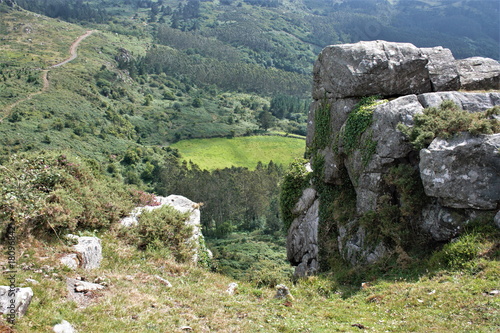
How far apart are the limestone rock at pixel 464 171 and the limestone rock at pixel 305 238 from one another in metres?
9.28

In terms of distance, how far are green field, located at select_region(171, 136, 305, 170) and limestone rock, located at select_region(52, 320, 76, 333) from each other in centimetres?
10428

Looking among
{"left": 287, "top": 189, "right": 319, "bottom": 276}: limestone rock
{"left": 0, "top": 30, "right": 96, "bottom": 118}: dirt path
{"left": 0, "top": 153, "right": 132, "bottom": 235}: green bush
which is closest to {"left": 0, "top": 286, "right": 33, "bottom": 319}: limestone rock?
{"left": 0, "top": 153, "right": 132, "bottom": 235}: green bush

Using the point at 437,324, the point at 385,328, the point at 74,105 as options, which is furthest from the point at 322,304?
the point at 74,105

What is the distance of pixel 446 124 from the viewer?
1711cm

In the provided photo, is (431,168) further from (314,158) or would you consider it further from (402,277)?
(314,158)

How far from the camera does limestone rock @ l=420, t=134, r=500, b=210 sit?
1596 centimetres

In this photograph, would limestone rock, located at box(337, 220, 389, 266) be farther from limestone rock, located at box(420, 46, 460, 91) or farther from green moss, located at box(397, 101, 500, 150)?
limestone rock, located at box(420, 46, 460, 91)

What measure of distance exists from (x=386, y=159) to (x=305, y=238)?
28.7 feet

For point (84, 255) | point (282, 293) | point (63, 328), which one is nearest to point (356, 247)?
point (282, 293)

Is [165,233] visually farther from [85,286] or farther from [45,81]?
[45,81]

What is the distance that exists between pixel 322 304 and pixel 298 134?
14894cm

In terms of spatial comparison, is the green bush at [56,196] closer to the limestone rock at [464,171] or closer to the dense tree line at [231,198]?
the limestone rock at [464,171]

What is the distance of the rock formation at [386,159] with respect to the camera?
16438 millimetres

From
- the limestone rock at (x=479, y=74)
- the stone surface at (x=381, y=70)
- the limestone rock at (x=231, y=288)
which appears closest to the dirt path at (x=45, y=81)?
the stone surface at (x=381, y=70)
